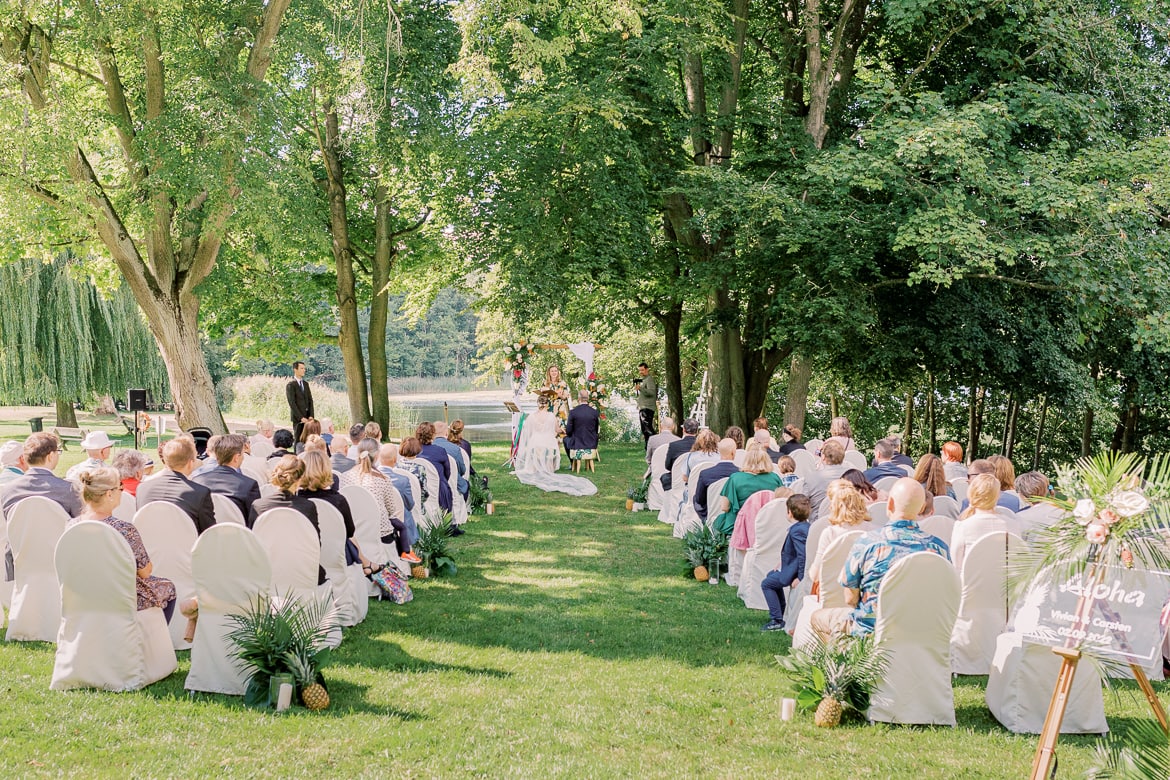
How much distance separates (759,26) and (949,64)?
415 centimetres

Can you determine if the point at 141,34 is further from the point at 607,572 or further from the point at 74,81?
the point at 607,572

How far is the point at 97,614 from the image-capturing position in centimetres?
491

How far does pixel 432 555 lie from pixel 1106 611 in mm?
6039

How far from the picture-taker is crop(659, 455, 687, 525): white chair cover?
432 inches

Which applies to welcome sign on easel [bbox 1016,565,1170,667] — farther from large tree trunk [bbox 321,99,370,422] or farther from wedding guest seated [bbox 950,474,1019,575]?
large tree trunk [bbox 321,99,370,422]

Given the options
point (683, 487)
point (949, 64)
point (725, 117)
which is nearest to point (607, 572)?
point (683, 487)

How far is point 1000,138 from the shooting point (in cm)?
1422

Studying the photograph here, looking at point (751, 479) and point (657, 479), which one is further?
point (657, 479)

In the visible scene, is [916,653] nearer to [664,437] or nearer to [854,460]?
[854,460]

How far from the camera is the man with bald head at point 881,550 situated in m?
4.70

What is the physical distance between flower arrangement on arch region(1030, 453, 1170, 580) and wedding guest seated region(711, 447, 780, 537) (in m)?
4.34

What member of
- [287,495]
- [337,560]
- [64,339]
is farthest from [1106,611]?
[64,339]

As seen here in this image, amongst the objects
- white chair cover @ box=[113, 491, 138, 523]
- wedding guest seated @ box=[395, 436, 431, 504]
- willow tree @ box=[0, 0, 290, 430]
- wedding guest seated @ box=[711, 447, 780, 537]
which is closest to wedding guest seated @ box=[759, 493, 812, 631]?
wedding guest seated @ box=[711, 447, 780, 537]

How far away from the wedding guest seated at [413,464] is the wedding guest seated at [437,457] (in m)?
0.61
